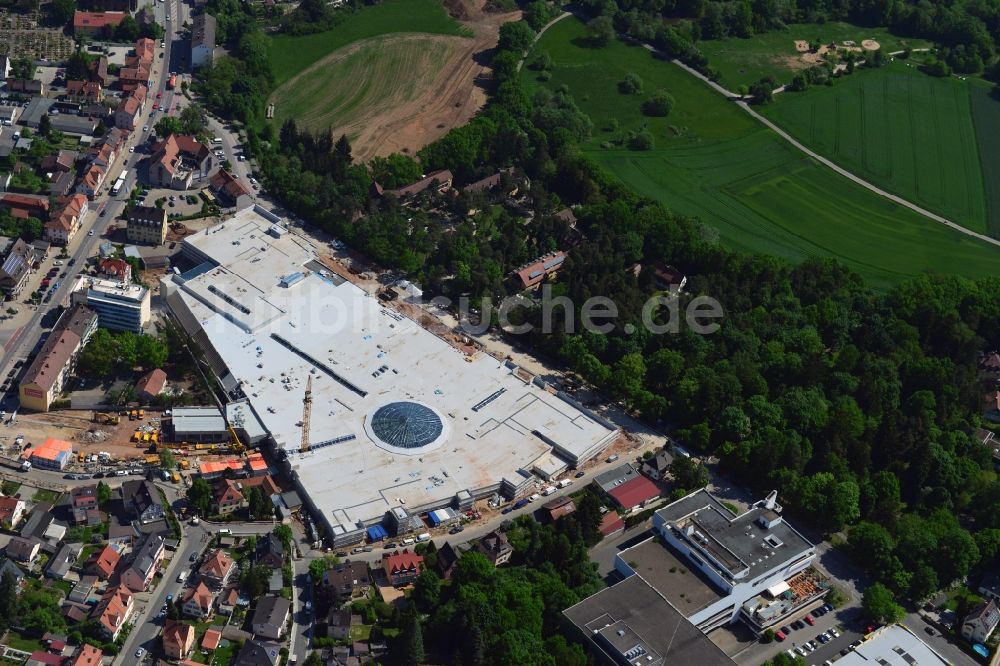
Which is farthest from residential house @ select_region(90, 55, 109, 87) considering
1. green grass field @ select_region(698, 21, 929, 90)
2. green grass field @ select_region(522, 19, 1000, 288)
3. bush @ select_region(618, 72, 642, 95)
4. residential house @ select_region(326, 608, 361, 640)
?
residential house @ select_region(326, 608, 361, 640)

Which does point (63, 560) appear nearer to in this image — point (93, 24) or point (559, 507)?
point (559, 507)

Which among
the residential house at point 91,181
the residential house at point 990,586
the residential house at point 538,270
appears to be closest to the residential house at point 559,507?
the residential house at point 538,270

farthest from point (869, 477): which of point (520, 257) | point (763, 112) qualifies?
point (763, 112)

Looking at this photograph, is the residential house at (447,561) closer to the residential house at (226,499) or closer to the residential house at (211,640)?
the residential house at (226,499)

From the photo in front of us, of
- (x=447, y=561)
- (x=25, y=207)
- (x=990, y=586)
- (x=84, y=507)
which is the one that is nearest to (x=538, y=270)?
(x=447, y=561)

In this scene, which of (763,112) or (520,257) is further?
(763,112)

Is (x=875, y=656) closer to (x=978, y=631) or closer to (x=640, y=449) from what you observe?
(x=978, y=631)

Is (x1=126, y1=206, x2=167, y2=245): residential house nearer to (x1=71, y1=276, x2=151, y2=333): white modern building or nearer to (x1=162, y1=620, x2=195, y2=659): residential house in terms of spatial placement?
(x1=71, y1=276, x2=151, y2=333): white modern building
